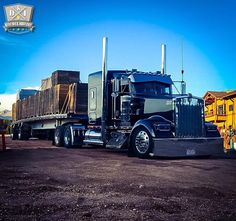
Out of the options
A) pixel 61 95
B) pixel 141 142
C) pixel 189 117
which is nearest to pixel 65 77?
pixel 61 95

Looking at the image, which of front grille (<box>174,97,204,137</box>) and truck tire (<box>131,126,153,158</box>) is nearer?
truck tire (<box>131,126,153,158</box>)

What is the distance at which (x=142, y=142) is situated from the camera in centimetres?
1050

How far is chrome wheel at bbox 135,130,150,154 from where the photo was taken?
10.4 metres

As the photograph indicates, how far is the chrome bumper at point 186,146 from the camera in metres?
10.0

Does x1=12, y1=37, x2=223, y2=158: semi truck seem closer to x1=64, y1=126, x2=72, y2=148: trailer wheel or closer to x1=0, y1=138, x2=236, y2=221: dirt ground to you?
x1=64, y1=126, x2=72, y2=148: trailer wheel

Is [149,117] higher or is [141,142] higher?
[149,117]

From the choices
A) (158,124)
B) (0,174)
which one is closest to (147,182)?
(0,174)

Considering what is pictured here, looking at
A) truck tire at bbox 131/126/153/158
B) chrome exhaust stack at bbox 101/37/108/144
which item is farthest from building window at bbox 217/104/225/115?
truck tire at bbox 131/126/153/158

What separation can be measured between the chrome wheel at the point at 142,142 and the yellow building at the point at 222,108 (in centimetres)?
2514

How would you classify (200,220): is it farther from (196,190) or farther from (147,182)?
(147,182)

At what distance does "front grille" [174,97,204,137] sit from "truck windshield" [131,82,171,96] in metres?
1.39

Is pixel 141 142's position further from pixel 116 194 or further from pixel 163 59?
pixel 116 194

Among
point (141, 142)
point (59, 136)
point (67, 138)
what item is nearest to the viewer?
point (141, 142)

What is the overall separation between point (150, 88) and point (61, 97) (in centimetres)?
675
